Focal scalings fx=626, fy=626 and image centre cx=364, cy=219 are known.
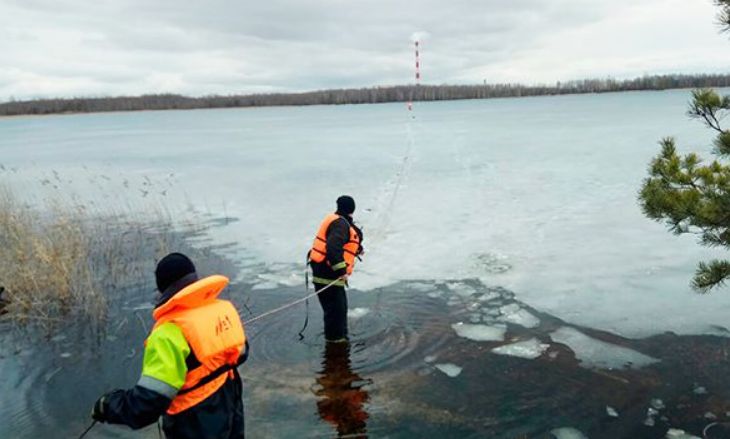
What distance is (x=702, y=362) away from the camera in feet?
16.7

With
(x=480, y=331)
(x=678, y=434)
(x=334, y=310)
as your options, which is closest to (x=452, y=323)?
(x=480, y=331)

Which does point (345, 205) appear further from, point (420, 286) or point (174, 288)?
point (174, 288)

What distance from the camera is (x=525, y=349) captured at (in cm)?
555

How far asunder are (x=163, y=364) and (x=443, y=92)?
3651 inches

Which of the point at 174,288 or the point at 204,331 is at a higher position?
the point at 174,288

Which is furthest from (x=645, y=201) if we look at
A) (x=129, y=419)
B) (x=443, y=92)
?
(x=443, y=92)

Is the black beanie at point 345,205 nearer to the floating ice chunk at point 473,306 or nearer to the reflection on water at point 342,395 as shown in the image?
the reflection on water at point 342,395

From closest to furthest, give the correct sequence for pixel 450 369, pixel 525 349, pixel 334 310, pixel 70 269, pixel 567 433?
pixel 567 433, pixel 450 369, pixel 525 349, pixel 334 310, pixel 70 269

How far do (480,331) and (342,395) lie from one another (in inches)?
67.6

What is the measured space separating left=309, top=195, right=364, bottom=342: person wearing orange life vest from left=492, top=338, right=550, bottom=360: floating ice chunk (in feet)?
4.73

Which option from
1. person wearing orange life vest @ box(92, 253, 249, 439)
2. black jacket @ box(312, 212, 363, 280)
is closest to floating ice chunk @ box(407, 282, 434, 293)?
black jacket @ box(312, 212, 363, 280)

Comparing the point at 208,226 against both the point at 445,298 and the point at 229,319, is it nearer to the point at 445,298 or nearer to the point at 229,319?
the point at 445,298

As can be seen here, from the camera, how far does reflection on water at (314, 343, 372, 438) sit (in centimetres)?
447

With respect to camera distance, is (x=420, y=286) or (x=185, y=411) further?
(x=420, y=286)
